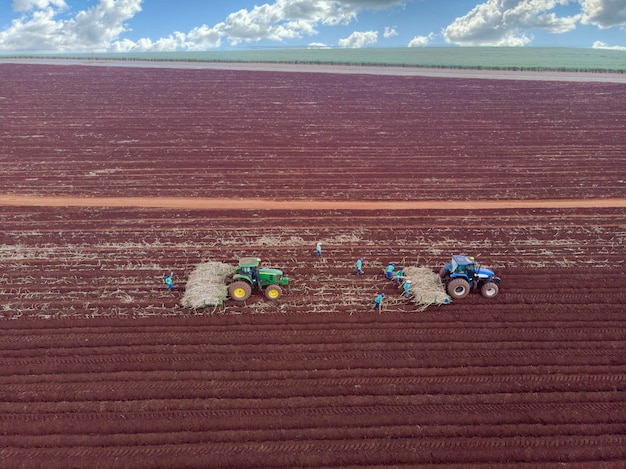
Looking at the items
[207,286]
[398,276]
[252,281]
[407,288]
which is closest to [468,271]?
[407,288]

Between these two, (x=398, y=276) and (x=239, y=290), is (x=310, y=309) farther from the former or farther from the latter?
(x=398, y=276)

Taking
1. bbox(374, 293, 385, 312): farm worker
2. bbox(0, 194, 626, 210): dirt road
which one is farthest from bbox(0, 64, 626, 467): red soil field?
bbox(374, 293, 385, 312): farm worker

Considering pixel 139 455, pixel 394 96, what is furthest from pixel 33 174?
pixel 394 96

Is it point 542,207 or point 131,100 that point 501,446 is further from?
point 131,100

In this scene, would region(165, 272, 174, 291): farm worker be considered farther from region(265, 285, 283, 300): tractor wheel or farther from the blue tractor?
the blue tractor

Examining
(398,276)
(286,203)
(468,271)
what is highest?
(286,203)

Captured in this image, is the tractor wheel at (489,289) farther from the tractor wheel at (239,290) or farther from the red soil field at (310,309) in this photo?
the tractor wheel at (239,290)

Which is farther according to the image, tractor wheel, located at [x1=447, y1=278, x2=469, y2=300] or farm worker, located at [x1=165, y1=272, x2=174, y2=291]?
farm worker, located at [x1=165, y1=272, x2=174, y2=291]

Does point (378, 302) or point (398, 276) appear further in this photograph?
point (398, 276)
